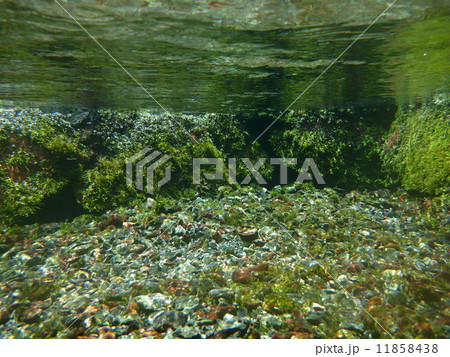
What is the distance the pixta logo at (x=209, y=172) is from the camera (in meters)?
7.73

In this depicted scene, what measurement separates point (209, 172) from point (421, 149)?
642 cm

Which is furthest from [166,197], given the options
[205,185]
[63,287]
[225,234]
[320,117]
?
[320,117]

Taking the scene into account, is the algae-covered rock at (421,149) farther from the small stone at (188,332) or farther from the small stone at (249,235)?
the small stone at (188,332)

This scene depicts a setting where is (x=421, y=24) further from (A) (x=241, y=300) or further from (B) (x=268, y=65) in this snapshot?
(A) (x=241, y=300)

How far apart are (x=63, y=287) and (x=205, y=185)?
458 cm

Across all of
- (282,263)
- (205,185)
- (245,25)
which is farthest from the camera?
(205,185)

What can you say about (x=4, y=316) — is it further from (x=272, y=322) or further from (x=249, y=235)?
(x=249, y=235)

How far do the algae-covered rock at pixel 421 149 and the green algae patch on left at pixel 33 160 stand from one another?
30.8 ft

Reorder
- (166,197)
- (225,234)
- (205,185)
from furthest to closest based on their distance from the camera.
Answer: (205,185)
(166,197)
(225,234)

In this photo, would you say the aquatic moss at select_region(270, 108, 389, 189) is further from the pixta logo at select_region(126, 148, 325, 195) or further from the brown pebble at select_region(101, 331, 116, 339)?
the brown pebble at select_region(101, 331, 116, 339)

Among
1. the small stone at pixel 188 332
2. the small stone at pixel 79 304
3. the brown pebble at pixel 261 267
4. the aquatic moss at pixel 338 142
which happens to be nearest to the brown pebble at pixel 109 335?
the small stone at pixel 79 304

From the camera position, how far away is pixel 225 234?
5.94 m

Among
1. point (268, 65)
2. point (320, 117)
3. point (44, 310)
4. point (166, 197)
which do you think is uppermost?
point (268, 65)

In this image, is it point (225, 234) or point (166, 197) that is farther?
point (166, 197)
